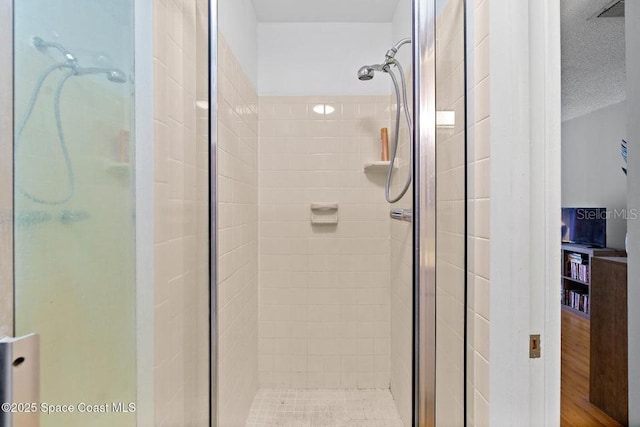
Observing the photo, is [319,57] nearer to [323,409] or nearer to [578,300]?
[578,300]

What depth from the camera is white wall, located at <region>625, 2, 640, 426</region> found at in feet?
2.61

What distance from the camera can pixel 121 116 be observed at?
0.78 metres

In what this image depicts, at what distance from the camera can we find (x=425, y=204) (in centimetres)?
103

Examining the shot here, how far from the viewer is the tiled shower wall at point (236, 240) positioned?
1.52m

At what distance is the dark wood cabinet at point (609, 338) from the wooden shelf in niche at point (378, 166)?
1.14 meters

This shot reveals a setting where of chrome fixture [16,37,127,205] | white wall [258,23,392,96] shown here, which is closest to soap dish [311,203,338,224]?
white wall [258,23,392,96]

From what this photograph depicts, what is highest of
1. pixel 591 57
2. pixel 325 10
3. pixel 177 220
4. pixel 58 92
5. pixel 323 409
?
pixel 325 10

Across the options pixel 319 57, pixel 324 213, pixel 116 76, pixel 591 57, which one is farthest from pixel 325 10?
pixel 116 76

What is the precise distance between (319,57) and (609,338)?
1993 millimetres

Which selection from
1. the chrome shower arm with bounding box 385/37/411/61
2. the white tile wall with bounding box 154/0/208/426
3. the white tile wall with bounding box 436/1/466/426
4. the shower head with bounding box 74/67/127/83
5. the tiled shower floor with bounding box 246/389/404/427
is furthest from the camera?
the tiled shower floor with bounding box 246/389/404/427

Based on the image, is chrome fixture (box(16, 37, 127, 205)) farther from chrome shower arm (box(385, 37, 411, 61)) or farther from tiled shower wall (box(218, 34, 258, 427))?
chrome shower arm (box(385, 37, 411, 61))

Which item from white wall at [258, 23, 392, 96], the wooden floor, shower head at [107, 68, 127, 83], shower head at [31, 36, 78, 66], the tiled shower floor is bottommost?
the tiled shower floor

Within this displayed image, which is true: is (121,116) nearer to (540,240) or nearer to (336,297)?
(540,240)

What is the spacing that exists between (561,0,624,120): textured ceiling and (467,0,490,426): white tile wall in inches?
13.7
